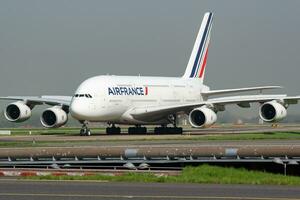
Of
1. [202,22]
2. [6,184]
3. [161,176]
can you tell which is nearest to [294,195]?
[161,176]

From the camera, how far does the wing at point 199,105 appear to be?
63.2m

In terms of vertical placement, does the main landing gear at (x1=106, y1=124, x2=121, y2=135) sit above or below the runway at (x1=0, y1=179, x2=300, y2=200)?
above

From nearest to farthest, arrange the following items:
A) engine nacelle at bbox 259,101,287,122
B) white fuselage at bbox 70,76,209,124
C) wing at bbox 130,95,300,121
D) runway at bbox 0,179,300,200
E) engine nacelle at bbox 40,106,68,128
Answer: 1. runway at bbox 0,179,300,200
2. engine nacelle at bbox 259,101,287,122
3. white fuselage at bbox 70,76,209,124
4. wing at bbox 130,95,300,121
5. engine nacelle at bbox 40,106,68,128

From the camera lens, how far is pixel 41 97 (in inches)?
2721

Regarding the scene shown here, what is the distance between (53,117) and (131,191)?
4428 centimetres

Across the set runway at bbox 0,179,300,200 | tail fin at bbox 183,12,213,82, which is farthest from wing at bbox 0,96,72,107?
runway at bbox 0,179,300,200

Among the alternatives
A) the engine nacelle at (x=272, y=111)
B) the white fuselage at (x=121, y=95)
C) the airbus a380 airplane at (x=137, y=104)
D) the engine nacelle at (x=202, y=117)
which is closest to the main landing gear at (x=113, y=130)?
the airbus a380 airplane at (x=137, y=104)

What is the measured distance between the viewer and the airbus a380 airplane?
61781 millimetres

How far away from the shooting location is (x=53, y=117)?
65.0m

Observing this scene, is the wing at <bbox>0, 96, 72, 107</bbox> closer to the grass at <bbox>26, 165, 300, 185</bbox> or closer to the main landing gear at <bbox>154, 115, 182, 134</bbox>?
the main landing gear at <bbox>154, 115, 182, 134</bbox>

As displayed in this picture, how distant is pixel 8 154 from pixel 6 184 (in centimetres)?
909

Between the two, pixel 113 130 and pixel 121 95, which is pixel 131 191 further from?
pixel 113 130

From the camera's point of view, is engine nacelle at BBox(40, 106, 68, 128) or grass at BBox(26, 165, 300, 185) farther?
engine nacelle at BBox(40, 106, 68, 128)

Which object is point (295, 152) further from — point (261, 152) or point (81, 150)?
point (81, 150)
